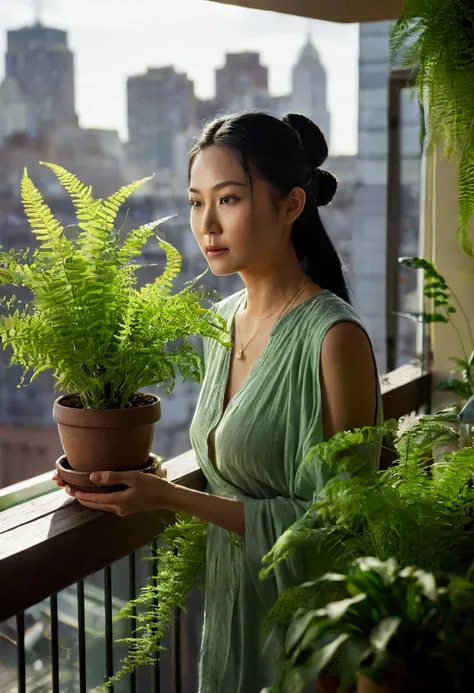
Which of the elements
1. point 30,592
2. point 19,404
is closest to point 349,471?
point 30,592

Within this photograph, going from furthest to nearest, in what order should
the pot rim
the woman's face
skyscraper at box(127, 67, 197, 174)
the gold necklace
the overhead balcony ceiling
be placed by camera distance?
1. the overhead balcony ceiling
2. skyscraper at box(127, 67, 197, 174)
3. the gold necklace
4. the woman's face
5. the pot rim

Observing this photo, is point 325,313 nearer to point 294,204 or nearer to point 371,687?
point 294,204

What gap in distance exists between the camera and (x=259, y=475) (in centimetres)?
177

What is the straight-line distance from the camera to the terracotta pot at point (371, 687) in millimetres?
957

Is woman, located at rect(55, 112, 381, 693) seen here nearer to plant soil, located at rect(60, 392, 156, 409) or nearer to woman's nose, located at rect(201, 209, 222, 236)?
woman's nose, located at rect(201, 209, 222, 236)

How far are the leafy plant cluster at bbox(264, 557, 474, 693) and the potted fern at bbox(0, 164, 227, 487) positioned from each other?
0.65 metres

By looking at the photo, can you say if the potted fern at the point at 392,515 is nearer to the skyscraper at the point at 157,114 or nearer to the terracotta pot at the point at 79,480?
the terracotta pot at the point at 79,480

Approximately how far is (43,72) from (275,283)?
3.18 ft

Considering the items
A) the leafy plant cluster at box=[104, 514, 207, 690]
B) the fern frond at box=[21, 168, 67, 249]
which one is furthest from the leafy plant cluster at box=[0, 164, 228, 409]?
the leafy plant cluster at box=[104, 514, 207, 690]

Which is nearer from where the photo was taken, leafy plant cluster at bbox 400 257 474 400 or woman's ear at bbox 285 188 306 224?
woman's ear at bbox 285 188 306 224

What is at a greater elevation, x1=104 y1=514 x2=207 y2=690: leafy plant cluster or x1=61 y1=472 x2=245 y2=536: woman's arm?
x1=61 y1=472 x2=245 y2=536: woman's arm

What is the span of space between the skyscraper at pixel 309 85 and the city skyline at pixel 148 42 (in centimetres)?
4

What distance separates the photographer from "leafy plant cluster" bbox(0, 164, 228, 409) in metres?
1.43

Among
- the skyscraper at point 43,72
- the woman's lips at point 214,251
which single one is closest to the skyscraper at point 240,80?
the skyscraper at point 43,72
